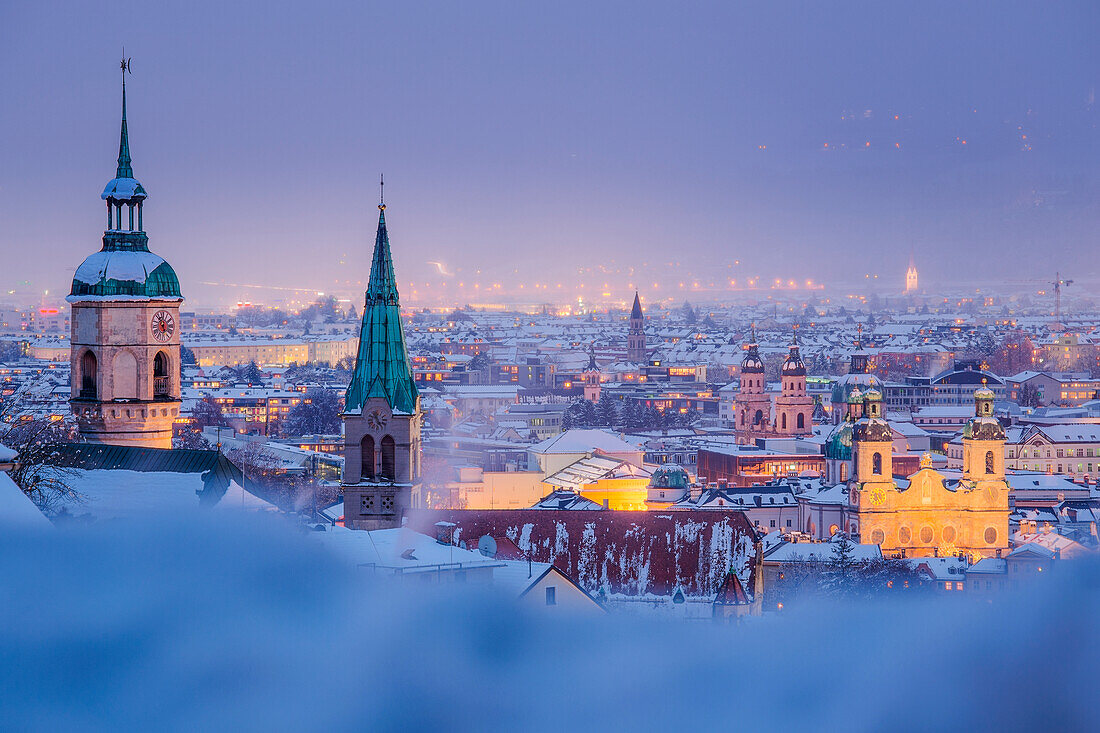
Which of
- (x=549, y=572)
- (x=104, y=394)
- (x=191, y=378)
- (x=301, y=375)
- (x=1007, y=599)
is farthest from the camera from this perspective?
(x=301, y=375)

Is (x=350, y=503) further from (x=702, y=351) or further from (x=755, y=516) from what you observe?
(x=702, y=351)

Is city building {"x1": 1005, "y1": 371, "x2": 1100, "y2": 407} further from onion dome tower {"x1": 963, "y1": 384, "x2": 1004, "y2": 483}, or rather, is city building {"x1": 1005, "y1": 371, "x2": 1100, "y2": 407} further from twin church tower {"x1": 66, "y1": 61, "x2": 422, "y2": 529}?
twin church tower {"x1": 66, "y1": 61, "x2": 422, "y2": 529}

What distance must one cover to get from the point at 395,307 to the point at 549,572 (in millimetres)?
5669

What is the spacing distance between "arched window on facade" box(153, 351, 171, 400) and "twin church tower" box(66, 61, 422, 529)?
0.06 feet

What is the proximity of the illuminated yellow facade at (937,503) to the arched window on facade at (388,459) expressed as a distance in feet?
79.4

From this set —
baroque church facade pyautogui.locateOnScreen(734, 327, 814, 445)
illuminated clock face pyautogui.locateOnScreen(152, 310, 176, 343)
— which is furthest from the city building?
illuminated clock face pyautogui.locateOnScreen(152, 310, 176, 343)

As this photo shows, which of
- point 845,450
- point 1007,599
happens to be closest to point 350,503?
point 1007,599

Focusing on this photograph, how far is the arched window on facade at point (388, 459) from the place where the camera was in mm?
29281

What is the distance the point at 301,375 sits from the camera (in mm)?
136500

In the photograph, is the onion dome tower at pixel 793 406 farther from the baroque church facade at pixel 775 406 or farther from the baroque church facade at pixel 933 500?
the baroque church facade at pixel 933 500

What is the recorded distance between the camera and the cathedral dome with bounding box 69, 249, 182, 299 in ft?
102

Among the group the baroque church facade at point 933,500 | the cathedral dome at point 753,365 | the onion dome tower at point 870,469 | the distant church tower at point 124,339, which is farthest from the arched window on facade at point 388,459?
the cathedral dome at point 753,365

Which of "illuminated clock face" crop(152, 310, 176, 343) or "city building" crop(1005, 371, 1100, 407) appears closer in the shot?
"illuminated clock face" crop(152, 310, 176, 343)

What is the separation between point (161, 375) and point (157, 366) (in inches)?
6.7
